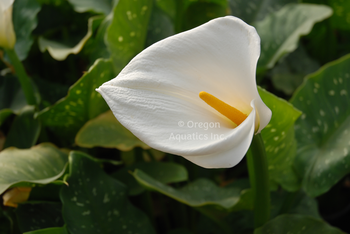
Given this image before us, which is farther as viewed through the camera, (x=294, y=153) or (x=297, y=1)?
(x=297, y=1)

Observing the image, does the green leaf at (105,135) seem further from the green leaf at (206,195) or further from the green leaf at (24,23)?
the green leaf at (24,23)

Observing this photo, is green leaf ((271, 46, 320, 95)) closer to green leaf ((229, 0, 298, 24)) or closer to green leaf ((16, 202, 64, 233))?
green leaf ((229, 0, 298, 24))

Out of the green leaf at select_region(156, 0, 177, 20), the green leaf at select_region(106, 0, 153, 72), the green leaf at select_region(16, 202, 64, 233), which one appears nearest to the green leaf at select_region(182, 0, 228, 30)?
the green leaf at select_region(156, 0, 177, 20)

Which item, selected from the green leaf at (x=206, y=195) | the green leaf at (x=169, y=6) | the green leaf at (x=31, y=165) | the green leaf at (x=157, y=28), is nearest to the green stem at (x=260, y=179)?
the green leaf at (x=206, y=195)

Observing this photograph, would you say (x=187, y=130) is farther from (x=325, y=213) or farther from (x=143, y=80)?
(x=325, y=213)

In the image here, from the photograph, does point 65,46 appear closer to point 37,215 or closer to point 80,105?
point 80,105

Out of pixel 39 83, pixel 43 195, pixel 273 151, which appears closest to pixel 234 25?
pixel 273 151
